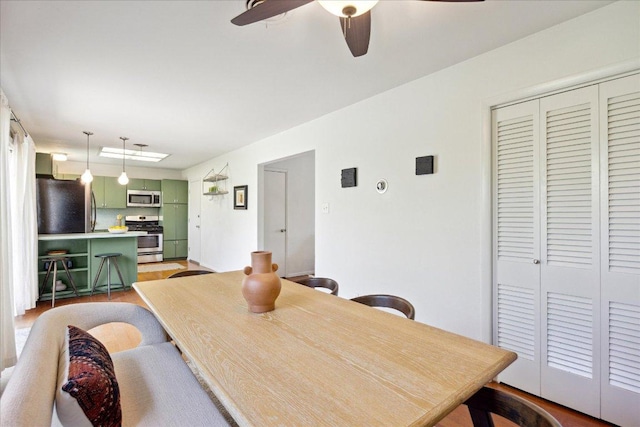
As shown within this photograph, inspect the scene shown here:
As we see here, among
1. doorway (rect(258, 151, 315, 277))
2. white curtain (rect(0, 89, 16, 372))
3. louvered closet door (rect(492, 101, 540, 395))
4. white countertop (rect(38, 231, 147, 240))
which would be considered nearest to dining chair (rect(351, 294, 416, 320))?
louvered closet door (rect(492, 101, 540, 395))

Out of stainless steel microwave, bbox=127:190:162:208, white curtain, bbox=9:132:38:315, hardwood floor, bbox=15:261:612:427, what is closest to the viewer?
hardwood floor, bbox=15:261:612:427

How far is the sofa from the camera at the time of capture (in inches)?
27.9

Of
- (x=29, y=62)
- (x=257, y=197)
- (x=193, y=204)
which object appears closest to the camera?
(x=29, y=62)

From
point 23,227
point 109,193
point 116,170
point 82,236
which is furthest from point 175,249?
point 23,227

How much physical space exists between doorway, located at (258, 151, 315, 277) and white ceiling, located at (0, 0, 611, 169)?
1921 millimetres

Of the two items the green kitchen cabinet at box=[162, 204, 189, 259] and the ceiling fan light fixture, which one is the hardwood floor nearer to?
the green kitchen cabinet at box=[162, 204, 189, 259]

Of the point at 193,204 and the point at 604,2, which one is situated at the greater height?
the point at 604,2

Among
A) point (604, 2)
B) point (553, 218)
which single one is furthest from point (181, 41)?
point (553, 218)

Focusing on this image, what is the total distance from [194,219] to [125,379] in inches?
259

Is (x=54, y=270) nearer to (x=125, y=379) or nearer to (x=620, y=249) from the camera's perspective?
(x=125, y=379)

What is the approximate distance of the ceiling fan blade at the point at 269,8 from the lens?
3.74ft

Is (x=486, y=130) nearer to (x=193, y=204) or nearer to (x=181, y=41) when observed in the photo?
(x=181, y=41)

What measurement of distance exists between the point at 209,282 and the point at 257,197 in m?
2.84

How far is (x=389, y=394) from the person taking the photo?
826mm
